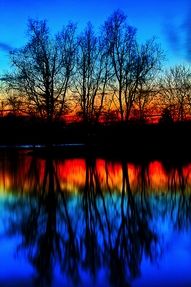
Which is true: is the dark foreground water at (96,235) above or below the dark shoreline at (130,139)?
below

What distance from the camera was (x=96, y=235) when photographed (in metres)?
9.08

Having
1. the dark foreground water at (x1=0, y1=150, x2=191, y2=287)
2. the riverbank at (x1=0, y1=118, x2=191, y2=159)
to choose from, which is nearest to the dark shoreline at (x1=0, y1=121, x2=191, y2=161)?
the riverbank at (x1=0, y1=118, x2=191, y2=159)

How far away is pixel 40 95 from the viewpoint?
4344 cm

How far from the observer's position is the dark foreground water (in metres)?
6.46

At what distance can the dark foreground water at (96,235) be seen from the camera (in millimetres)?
6465

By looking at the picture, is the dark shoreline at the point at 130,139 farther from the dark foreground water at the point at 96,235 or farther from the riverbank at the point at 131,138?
the dark foreground water at the point at 96,235

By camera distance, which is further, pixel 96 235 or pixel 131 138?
pixel 131 138

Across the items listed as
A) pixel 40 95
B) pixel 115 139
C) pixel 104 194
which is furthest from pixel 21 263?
pixel 115 139

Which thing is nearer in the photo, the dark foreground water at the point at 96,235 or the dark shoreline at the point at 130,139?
the dark foreground water at the point at 96,235

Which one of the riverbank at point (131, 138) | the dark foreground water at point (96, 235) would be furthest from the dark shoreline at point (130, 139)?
the dark foreground water at point (96, 235)

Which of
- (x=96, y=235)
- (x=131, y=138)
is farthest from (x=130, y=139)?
(x=96, y=235)

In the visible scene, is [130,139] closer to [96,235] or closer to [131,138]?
[131,138]

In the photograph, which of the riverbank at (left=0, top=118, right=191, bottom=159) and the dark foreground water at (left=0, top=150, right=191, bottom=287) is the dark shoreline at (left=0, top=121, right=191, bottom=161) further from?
the dark foreground water at (left=0, top=150, right=191, bottom=287)

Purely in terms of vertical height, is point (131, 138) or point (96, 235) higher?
point (131, 138)
